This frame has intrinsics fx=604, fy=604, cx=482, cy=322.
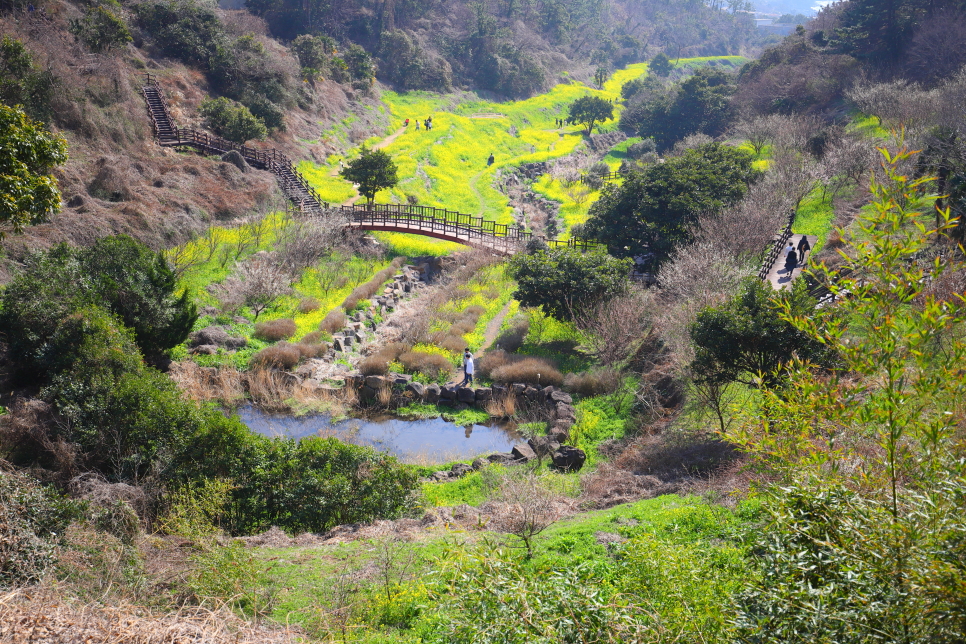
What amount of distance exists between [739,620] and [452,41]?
306ft

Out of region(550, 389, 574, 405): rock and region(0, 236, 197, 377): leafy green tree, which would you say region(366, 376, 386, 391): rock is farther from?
region(0, 236, 197, 377): leafy green tree

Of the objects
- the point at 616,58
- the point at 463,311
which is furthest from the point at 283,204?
the point at 616,58

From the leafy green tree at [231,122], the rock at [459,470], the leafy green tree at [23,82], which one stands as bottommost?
the rock at [459,470]

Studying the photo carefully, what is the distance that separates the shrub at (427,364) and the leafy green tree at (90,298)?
8.31 m

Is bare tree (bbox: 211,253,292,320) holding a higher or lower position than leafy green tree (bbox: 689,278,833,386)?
lower

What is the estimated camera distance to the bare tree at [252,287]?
2792cm

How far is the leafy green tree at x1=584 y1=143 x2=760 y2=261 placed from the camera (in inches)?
1192

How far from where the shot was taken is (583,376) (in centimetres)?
2302

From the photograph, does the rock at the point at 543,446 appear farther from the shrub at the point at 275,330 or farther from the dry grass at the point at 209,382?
the shrub at the point at 275,330

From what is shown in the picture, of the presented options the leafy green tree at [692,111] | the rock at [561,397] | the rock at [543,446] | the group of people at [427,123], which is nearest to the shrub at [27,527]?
the rock at [543,446]

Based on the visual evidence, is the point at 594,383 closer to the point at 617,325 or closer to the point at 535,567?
the point at 617,325

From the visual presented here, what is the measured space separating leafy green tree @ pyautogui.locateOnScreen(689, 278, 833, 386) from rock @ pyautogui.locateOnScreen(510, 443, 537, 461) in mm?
5560

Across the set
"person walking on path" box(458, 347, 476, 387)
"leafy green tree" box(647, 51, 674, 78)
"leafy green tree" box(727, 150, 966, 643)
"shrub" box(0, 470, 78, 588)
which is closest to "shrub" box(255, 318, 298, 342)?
"person walking on path" box(458, 347, 476, 387)

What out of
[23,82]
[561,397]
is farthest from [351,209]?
[561,397]
